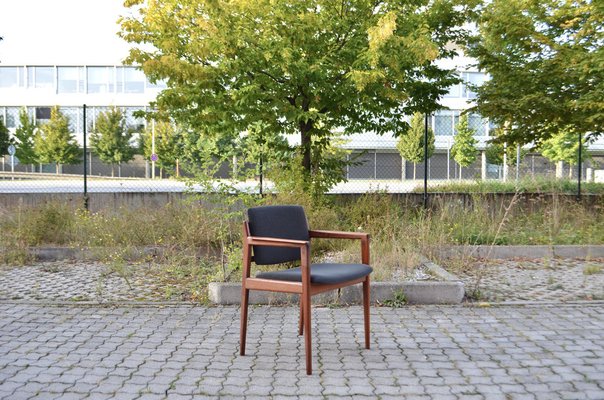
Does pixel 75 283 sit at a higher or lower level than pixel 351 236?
lower

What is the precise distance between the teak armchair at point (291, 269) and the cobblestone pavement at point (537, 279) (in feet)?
7.44

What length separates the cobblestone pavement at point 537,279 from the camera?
6.06 m

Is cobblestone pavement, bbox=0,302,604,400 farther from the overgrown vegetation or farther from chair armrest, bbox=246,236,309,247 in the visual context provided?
the overgrown vegetation

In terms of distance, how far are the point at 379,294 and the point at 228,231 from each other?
3.22 metres

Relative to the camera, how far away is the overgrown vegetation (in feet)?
23.4

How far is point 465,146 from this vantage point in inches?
1307

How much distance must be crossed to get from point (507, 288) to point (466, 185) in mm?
5943

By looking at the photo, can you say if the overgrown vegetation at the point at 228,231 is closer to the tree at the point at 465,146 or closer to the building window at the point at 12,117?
the tree at the point at 465,146

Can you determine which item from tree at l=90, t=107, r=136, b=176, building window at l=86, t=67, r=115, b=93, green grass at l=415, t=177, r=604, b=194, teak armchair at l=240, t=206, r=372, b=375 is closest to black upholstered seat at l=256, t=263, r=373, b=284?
teak armchair at l=240, t=206, r=372, b=375

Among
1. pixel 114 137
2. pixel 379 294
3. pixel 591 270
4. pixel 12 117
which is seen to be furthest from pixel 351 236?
A: pixel 12 117

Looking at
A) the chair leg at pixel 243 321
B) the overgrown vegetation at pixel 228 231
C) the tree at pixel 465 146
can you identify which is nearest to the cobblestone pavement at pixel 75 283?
the overgrown vegetation at pixel 228 231

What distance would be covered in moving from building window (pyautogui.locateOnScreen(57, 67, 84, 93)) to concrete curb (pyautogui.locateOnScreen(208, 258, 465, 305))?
135 feet

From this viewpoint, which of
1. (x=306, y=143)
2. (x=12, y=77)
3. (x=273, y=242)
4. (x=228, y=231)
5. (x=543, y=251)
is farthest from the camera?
(x=12, y=77)

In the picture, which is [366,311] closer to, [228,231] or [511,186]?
[228,231]
